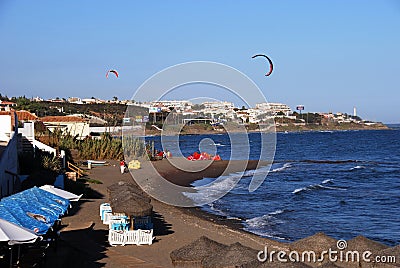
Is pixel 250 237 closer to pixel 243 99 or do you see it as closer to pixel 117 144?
pixel 243 99

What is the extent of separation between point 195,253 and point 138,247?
3971 mm

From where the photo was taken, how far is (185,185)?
3494 cm

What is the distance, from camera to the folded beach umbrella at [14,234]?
8.55m

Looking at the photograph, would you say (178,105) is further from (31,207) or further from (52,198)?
(31,207)

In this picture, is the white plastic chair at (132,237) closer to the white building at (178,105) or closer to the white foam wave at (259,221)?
the white foam wave at (259,221)

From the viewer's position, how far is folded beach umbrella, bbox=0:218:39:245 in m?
8.55

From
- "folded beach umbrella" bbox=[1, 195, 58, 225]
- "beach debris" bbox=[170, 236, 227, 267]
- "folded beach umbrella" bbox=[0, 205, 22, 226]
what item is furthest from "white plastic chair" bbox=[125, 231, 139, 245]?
"folded beach umbrella" bbox=[0, 205, 22, 226]

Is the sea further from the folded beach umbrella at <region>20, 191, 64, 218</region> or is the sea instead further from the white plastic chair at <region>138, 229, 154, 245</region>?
the folded beach umbrella at <region>20, 191, 64, 218</region>

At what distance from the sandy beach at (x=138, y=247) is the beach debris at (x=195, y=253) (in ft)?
4.51

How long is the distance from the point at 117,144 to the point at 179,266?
3642 cm

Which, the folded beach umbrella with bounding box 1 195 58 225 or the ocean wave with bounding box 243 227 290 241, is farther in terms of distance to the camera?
the ocean wave with bounding box 243 227 290 241

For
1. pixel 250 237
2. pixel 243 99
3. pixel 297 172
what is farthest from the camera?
pixel 297 172

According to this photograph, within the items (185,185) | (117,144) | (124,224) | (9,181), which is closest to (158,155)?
(117,144)

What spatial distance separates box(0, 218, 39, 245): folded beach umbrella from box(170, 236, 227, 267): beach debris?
3105 millimetres
